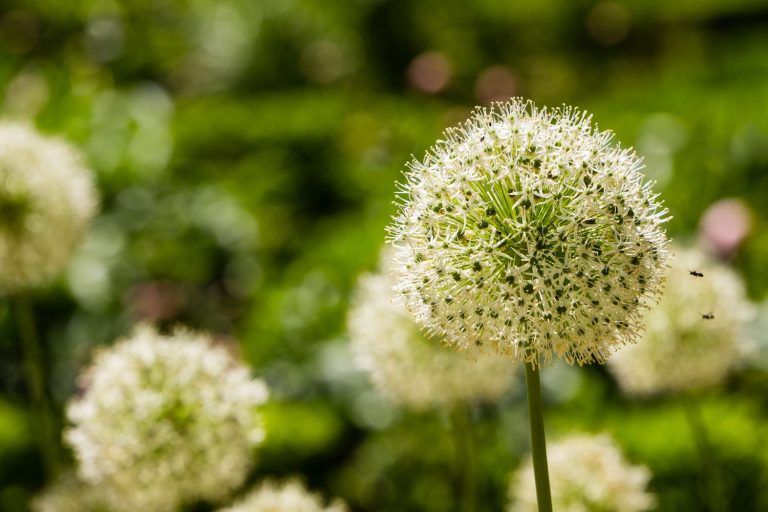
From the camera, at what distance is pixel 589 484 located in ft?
8.29

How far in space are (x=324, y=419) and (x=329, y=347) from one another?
2.08ft

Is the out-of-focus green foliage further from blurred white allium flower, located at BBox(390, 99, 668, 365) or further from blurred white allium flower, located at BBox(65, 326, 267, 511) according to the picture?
blurred white allium flower, located at BBox(390, 99, 668, 365)

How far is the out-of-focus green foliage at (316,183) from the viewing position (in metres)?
4.22

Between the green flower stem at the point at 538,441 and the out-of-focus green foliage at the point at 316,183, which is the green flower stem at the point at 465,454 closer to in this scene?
the out-of-focus green foliage at the point at 316,183

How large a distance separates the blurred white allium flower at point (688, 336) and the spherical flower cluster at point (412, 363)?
0.45 meters

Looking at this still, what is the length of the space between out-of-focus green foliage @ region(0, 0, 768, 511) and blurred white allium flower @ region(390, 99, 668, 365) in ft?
7.08

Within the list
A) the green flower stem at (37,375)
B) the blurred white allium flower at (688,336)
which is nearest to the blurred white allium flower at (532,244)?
the blurred white allium flower at (688,336)

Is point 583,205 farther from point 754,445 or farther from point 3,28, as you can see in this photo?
point 3,28

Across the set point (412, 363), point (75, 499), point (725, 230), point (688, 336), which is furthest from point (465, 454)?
point (725, 230)

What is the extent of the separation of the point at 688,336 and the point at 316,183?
5270 mm

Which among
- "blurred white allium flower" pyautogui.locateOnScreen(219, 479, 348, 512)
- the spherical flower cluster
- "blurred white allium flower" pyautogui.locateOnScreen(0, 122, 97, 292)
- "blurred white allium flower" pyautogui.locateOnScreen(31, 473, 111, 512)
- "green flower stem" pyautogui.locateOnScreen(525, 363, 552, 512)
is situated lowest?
"green flower stem" pyautogui.locateOnScreen(525, 363, 552, 512)

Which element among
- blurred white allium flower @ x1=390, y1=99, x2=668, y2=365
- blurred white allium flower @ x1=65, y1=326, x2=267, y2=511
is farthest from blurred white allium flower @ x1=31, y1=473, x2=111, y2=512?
blurred white allium flower @ x1=390, y1=99, x2=668, y2=365

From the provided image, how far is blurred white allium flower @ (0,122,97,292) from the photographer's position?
9.90 ft

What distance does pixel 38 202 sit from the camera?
3072mm
